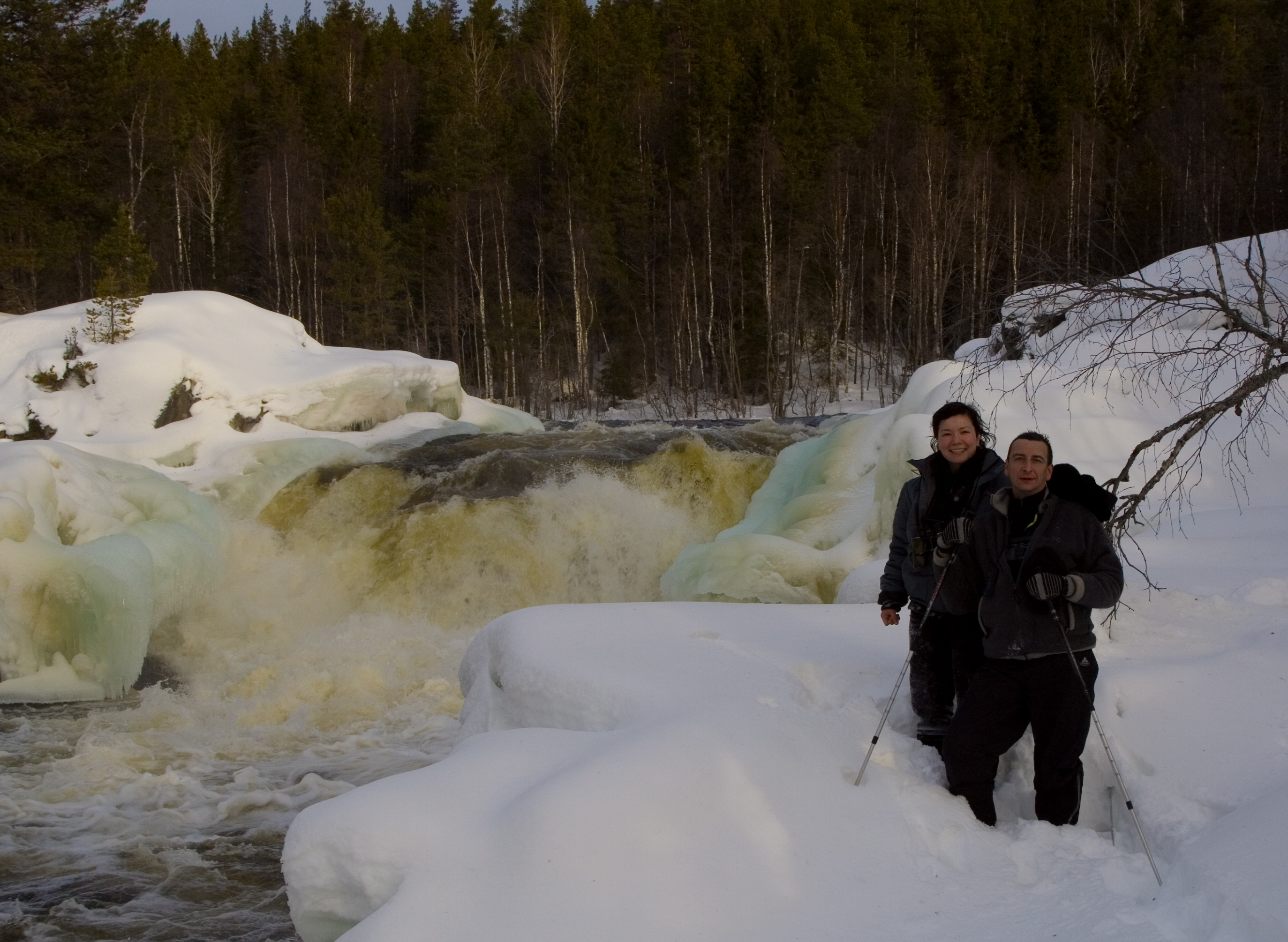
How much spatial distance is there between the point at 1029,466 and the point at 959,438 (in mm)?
331

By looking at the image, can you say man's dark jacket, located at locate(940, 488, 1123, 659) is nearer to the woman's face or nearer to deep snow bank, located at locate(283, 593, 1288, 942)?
the woman's face

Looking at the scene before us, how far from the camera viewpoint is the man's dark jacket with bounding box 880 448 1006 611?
3875 mm

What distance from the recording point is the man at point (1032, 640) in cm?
353

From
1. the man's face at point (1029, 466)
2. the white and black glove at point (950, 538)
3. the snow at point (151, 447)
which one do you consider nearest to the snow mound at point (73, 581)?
the snow at point (151, 447)

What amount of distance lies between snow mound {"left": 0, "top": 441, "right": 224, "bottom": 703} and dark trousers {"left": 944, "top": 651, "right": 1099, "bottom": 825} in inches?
274

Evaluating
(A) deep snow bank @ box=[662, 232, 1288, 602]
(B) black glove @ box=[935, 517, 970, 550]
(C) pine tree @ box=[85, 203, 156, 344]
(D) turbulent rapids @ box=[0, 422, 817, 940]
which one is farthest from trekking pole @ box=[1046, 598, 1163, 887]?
(C) pine tree @ box=[85, 203, 156, 344]

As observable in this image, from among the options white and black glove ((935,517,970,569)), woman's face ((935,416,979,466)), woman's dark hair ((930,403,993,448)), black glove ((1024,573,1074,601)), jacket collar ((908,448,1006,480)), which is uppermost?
woman's dark hair ((930,403,993,448))

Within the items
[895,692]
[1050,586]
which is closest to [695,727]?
[895,692]

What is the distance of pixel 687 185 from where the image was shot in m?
26.8

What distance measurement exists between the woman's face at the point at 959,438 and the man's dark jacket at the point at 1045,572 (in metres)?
0.24

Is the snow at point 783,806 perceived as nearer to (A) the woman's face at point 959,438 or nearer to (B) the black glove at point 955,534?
(B) the black glove at point 955,534

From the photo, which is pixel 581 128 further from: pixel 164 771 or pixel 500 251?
pixel 164 771

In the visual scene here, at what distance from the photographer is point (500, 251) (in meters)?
27.7

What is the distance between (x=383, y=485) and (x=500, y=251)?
17.2m
